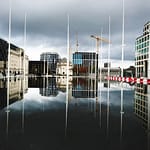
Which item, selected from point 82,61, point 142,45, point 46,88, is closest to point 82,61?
point 82,61

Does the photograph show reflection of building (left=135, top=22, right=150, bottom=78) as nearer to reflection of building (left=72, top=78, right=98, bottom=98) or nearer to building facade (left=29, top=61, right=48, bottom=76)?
building facade (left=29, top=61, right=48, bottom=76)

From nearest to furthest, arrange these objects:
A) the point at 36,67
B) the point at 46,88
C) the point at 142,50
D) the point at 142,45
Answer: the point at 46,88, the point at 142,50, the point at 142,45, the point at 36,67

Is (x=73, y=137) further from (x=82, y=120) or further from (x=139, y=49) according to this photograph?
(x=139, y=49)

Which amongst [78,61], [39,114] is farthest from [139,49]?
[39,114]

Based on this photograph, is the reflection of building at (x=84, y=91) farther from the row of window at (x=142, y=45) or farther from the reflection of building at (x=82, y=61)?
the reflection of building at (x=82, y=61)

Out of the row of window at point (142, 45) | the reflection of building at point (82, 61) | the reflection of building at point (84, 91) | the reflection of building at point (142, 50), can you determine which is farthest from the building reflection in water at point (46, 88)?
the reflection of building at point (82, 61)

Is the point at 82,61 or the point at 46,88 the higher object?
the point at 82,61

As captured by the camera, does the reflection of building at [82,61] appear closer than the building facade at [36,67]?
No

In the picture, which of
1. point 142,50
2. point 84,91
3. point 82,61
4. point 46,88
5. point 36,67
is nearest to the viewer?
point 84,91

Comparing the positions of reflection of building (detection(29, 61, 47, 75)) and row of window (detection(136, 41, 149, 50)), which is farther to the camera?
reflection of building (detection(29, 61, 47, 75))

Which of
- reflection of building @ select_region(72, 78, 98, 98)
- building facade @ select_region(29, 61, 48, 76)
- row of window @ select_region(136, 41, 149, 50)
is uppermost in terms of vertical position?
row of window @ select_region(136, 41, 149, 50)

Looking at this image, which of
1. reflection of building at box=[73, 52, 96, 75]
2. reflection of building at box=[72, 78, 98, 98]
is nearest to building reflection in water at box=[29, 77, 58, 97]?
reflection of building at box=[72, 78, 98, 98]

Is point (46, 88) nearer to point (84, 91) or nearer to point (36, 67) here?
point (84, 91)

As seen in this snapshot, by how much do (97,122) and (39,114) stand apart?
279 centimetres
